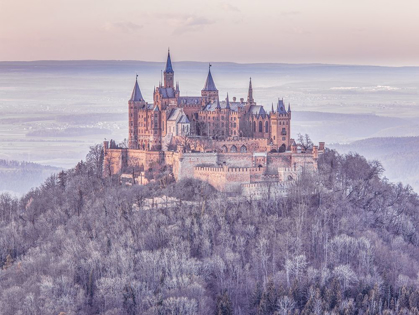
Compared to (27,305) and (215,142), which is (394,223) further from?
(27,305)

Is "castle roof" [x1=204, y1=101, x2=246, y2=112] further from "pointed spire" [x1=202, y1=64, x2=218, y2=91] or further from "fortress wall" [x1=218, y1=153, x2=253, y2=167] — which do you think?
"fortress wall" [x1=218, y1=153, x2=253, y2=167]

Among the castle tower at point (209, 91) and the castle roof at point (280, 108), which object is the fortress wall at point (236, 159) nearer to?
the castle roof at point (280, 108)

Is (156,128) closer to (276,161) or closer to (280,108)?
(280,108)

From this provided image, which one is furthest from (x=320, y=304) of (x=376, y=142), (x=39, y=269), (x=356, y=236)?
(x=376, y=142)

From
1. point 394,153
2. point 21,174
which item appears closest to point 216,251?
point 21,174

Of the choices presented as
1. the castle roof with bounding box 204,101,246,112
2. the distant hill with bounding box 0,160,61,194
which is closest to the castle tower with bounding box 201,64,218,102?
the castle roof with bounding box 204,101,246,112

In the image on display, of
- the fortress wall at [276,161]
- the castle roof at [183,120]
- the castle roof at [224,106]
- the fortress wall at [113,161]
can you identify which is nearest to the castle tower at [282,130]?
the fortress wall at [276,161]
